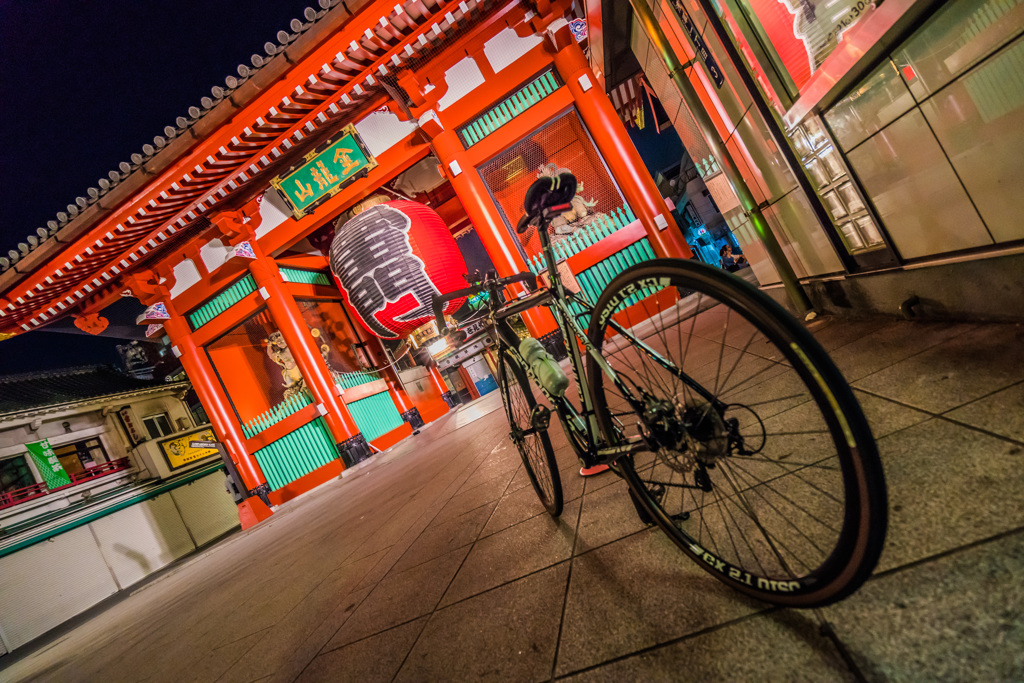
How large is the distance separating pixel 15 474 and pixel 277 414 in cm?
1064

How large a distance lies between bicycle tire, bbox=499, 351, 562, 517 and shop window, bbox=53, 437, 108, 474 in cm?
1896

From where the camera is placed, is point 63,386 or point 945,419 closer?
point 945,419

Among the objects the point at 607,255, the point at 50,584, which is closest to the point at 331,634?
the point at 607,255

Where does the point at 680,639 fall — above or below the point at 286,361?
below

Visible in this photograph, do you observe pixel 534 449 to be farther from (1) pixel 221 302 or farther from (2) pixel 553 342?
(1) pixel 221 302

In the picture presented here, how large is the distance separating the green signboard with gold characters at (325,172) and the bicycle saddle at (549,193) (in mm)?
7046

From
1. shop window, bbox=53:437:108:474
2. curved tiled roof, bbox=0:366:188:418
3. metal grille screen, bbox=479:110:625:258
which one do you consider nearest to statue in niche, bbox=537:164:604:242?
metal grille screen, bbox=479:110:625:258

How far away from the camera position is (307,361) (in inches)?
343

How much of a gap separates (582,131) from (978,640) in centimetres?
811

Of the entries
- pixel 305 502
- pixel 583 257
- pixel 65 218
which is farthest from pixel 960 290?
pixel 65 218

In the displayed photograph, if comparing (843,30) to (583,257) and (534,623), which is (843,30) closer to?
(534,623)

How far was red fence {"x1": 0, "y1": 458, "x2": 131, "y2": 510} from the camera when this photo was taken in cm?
1148

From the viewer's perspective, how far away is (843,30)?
205 centimetres

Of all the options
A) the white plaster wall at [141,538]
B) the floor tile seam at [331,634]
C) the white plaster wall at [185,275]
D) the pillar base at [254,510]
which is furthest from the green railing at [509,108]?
the white plaster wall at [141,538]
